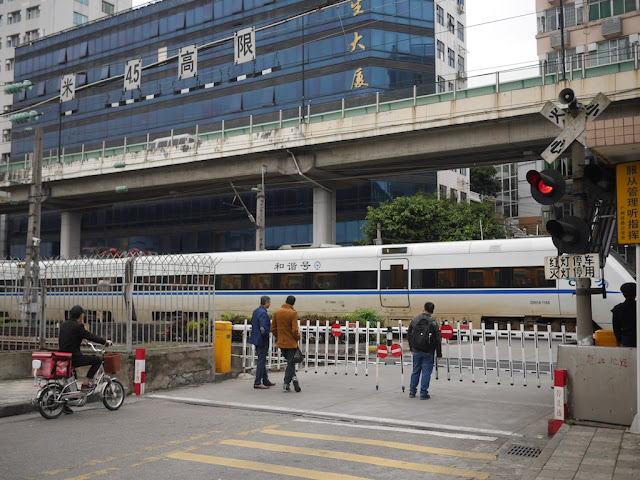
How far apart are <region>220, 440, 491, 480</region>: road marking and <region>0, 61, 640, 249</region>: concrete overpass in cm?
2314

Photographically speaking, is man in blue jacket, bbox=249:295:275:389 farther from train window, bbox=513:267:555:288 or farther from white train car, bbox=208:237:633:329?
train window, bbox=513:267:555:288

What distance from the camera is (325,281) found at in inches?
993

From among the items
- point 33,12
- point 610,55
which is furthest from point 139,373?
point 33,12

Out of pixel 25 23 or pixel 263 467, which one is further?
pixel 25 23

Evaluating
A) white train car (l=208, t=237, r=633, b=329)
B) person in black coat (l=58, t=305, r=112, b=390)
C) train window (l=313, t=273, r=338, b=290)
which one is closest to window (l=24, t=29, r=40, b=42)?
white train car (l=208, t=237, r=633, b=329)

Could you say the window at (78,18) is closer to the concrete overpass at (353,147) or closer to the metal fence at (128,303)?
the concrete overpass at (353,147)

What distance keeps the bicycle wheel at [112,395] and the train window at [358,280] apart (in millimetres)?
14854

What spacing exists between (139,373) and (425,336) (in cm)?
496

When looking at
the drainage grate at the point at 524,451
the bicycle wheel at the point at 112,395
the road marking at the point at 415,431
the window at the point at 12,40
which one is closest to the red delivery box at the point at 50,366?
the bicycle wheel at the point at 112,395

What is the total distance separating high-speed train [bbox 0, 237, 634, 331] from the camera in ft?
42.6

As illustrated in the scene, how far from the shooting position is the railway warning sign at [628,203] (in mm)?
7660

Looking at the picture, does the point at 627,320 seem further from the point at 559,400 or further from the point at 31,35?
the point at 31,35

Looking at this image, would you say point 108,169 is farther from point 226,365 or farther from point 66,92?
point 226,365

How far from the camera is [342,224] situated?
166 feet
